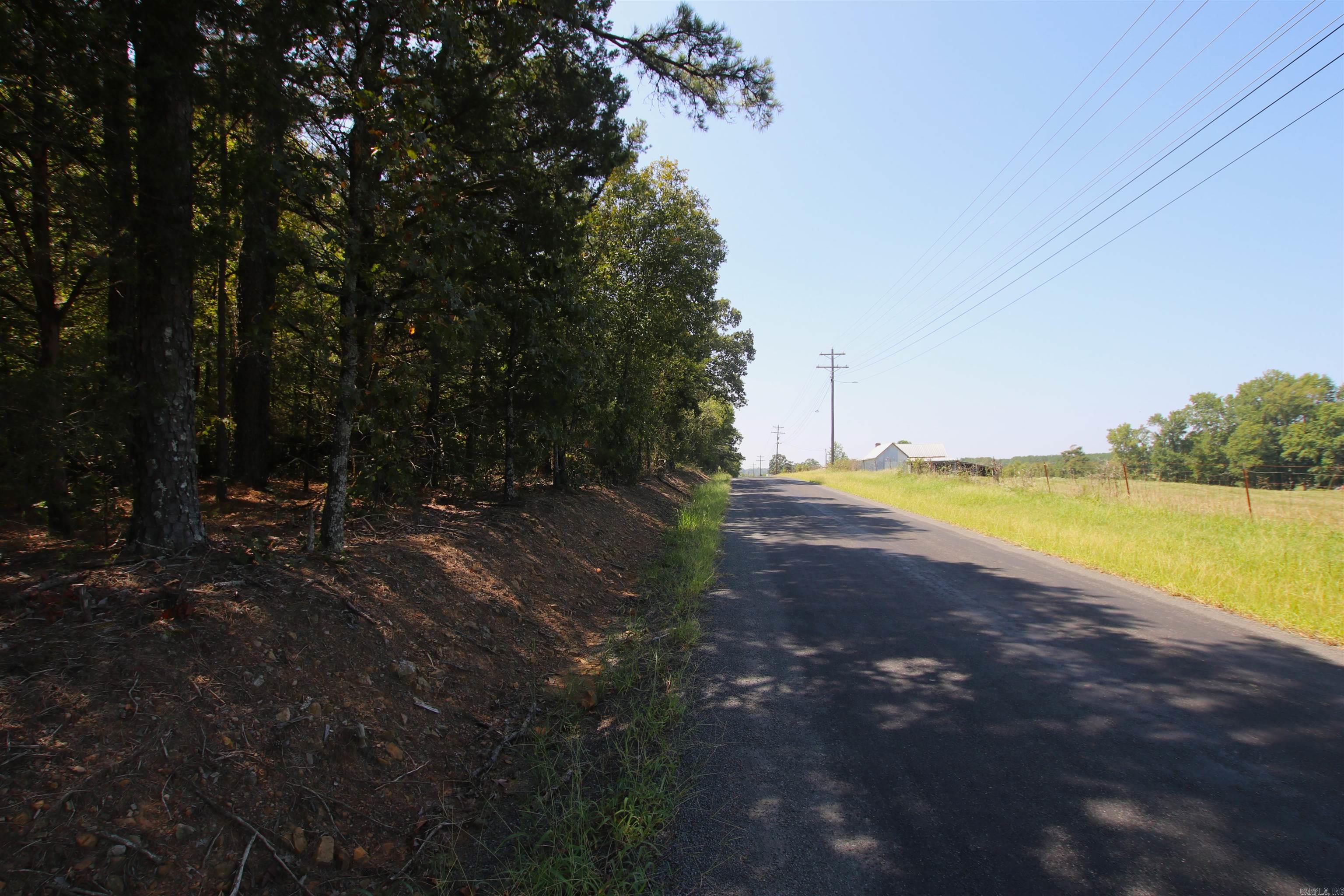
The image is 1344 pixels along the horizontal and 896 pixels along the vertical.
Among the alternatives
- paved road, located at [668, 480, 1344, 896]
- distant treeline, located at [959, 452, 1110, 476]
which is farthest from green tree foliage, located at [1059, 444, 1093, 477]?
paved road, located at [668, 480, 1344, 896]

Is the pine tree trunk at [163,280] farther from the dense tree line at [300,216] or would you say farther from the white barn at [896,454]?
the white barn at [896,454]

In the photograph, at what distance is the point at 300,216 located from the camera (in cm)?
552

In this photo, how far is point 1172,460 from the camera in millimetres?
49500

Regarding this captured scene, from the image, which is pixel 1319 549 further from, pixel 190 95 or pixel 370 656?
pixel 190 95

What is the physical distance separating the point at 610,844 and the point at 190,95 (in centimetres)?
575

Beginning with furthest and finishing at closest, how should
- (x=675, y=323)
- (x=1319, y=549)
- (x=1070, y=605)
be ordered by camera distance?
(x=675, y=323)
(x=1319, y=549)
(x=1070, y=605)

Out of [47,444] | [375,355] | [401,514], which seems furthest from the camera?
[401,514]

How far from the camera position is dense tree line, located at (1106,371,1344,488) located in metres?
17.5

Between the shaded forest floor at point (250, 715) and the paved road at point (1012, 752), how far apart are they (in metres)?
1.44

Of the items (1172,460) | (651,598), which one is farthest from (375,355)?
(1172,460)

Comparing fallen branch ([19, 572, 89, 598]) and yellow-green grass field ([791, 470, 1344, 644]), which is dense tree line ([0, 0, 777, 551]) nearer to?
fallen branch ([19, 572, 89, 598])

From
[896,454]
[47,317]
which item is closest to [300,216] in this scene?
[47,317]

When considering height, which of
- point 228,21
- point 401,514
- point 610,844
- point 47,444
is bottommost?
point 610,844

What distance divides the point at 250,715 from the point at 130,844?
78 cm
